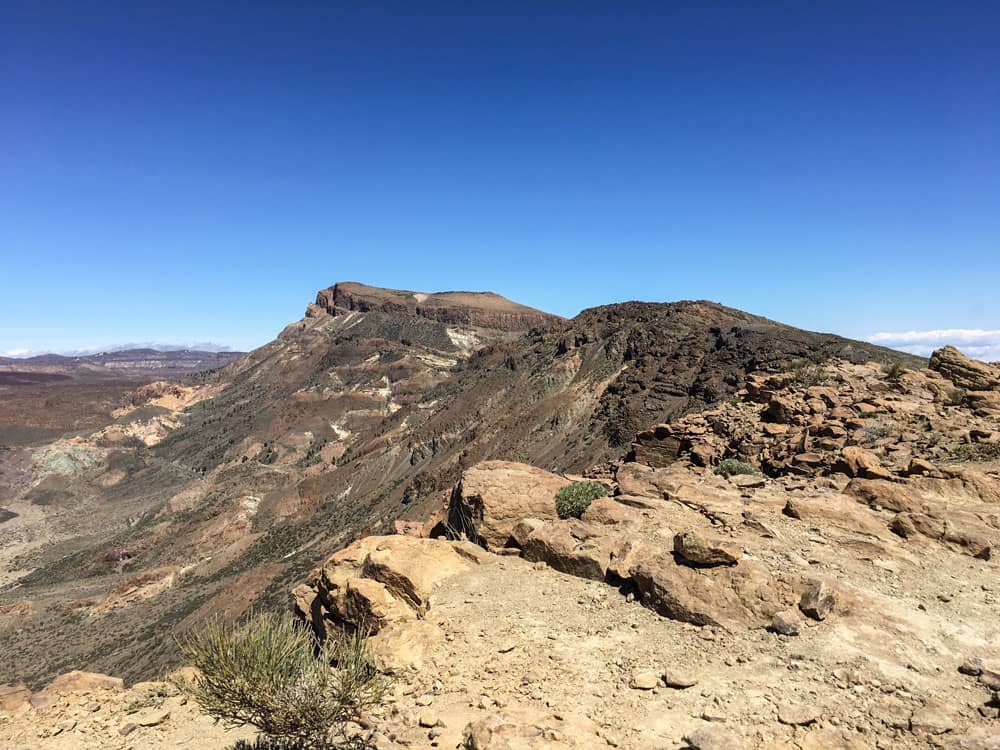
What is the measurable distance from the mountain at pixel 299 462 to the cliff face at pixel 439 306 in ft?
135

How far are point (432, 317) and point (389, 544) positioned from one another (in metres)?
122

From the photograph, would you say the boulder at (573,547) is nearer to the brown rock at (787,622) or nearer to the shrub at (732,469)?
the brown rock at (787,622)

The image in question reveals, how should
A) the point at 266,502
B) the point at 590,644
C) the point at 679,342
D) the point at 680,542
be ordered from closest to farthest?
the point at 590,644 → the point at 680,542 → the point at 679,342 → the point at 266,502

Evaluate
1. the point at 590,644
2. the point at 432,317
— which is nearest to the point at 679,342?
the point at 590,644

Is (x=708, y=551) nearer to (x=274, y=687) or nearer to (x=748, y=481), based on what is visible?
(x=748, y=481)

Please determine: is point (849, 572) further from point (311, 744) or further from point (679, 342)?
point (679, 342)

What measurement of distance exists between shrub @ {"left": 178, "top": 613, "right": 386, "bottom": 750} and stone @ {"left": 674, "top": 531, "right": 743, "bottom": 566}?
4.70 metres

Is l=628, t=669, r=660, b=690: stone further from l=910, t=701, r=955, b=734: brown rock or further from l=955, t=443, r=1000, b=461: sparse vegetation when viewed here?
l=955, t=443, r=1000, b=461: sparse vegetation

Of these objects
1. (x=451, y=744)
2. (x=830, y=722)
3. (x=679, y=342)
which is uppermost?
(x=679, y=342)

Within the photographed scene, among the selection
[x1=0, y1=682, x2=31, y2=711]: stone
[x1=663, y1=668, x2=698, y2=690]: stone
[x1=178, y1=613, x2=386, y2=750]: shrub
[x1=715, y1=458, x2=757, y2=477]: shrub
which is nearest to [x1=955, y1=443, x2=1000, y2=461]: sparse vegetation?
[x1=715, y1=458, x2=757, y2=477]: shrub

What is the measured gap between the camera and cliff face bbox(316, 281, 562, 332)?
130375 millimetres

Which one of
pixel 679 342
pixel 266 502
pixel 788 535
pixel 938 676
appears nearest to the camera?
pixel 938 676

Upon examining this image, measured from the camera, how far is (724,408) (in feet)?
62.7

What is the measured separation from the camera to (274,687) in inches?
209
